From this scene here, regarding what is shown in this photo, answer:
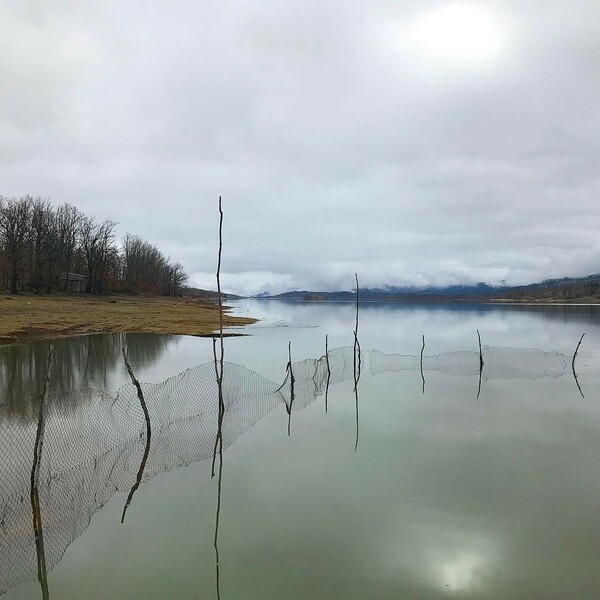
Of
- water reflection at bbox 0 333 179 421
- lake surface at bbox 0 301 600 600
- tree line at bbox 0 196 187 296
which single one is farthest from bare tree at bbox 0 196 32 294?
lake surface at bbox 0 301 600 600

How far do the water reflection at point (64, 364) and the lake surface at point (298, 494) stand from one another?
191mm

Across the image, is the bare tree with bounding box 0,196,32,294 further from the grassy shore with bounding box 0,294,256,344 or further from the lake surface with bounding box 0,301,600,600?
the lake surface with bounding box 0,301,600,600

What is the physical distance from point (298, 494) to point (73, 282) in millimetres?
67882

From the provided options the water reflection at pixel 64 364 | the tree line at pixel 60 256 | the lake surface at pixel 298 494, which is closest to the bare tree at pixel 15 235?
the tree line at pixel 60 256

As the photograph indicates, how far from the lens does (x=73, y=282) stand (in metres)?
68.0

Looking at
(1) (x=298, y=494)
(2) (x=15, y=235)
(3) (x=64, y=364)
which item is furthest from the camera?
(2) (x=15, y=235)

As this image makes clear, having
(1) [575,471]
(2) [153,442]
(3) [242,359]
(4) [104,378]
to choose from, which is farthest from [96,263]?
(1) [575,471]

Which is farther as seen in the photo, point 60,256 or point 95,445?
point 60,256

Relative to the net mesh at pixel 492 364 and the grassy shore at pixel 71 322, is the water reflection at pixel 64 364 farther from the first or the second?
the net mesh at pixel 492 364

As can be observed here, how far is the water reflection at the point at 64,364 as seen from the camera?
556 inches

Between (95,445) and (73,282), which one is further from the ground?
(73,282)

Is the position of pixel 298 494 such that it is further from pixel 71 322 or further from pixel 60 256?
pixel 60 256

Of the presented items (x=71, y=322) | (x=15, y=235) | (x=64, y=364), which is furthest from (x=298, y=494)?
(x=15, y=235)

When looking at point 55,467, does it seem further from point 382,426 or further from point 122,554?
point 382,426
